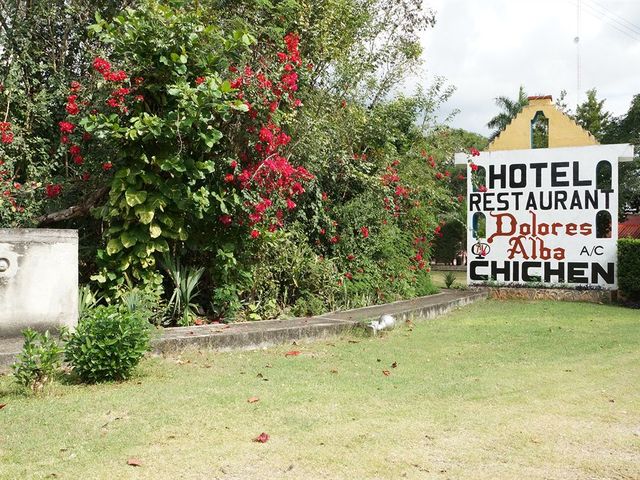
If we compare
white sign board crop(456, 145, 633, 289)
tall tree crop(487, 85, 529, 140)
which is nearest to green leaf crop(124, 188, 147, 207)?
white sign board crop(456, 145, 633, 289)

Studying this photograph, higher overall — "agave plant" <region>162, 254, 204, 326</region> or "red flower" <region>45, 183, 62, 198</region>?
"red flower" <region>45, 183, 62, 198</region>

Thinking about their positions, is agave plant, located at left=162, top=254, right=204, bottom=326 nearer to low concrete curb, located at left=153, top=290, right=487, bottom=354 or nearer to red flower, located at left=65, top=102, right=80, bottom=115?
low concrete curb, located at left=153, top=290, right=487, bottom=354

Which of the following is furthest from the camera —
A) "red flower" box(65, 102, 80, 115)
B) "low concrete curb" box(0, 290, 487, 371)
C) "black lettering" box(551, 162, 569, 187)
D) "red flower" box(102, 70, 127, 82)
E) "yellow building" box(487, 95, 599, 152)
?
"yellow building" box(487, 95, 599, 152)

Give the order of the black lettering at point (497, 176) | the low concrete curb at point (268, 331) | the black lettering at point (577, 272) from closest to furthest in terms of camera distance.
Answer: the low concrete curb at point (268, 331) < the black lettering at point (577, 272) < the black lettering at point (497, 176)

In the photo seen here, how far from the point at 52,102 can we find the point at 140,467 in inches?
255

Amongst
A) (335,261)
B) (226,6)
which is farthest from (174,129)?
(335,261)

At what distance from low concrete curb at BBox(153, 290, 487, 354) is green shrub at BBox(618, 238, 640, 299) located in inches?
237

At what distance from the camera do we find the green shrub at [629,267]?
44.9 ft

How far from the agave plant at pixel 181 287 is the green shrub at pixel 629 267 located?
33.0ft

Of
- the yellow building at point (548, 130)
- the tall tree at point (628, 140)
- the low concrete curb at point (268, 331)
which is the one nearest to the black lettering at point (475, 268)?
the yellow building at point (548, 130)

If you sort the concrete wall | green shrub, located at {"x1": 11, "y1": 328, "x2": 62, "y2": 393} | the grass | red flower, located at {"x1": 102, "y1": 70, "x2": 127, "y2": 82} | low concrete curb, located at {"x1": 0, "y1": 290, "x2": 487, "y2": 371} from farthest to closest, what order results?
1. red flower, located at {"x1": 102, "y1": 70, "x2": 127, "y2": 82}
2. low concrete curb, located at {"x1": 0, "y1": 290, "x2": 487, "y2": 371}
3. the concrete wall
4. green shrub, located at {"x1": 11, "y1": 328, "x2": 62, "y2": 393}
5. the grass

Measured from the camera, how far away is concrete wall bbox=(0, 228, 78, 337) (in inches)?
242

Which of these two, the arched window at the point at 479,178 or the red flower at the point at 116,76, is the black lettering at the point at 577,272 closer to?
the arched window at the point at 479,178

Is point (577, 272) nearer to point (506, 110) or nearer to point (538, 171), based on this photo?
point (538, 171)
